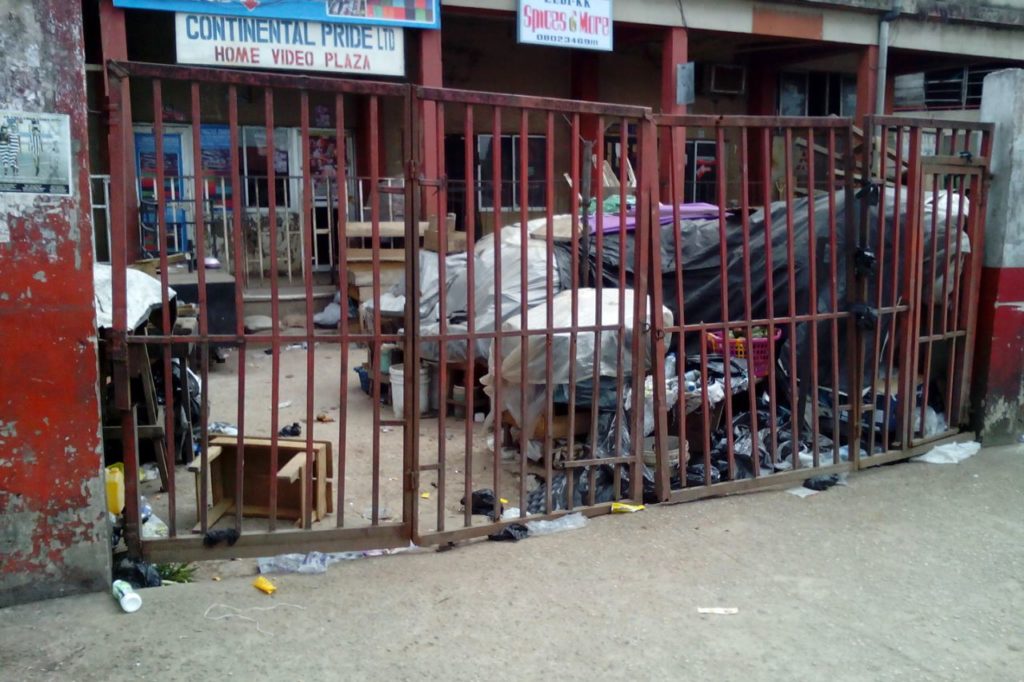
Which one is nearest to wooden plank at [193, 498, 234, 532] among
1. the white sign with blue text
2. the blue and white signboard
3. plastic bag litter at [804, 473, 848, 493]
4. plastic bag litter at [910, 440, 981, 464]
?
plastic bag litter at [804, 473, 848, 493]

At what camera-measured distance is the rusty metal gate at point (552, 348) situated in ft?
13.3

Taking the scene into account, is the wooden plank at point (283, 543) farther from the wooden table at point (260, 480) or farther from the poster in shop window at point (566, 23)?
the poster in shop window at point (566, 23)

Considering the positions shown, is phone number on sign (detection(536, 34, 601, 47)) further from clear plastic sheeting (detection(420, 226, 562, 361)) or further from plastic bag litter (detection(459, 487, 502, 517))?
plastic bag litter (detection(459, 487, 502, 517))

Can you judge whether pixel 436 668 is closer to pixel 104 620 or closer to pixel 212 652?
pixel 212 652

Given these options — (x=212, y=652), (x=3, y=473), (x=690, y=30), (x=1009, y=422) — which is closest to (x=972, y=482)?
(x=1009, y=422)

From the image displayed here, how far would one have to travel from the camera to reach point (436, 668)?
131 inches

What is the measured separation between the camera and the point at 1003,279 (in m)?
6.23

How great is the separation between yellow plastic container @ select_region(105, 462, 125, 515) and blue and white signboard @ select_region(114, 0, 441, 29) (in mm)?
7096

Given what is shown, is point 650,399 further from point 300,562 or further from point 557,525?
point 300,562

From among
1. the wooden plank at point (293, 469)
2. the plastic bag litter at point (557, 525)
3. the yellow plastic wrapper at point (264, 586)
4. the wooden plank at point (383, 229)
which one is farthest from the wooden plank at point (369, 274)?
the yellow plastic wrapper at point (264, 586)

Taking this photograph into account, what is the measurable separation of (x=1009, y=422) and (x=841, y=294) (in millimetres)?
1524

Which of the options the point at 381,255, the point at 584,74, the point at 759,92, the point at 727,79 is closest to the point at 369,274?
the point at 381,255

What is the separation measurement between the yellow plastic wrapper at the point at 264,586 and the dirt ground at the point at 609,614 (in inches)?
1.7

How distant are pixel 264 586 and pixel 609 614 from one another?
147cm
